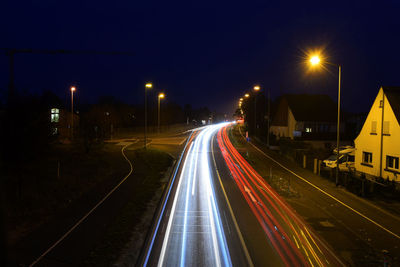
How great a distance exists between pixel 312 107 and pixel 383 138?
32.1m

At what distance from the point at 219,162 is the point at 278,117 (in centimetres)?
3311

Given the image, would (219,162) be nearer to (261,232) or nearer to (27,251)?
(261,232)

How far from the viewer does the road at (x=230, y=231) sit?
9664 millimetres

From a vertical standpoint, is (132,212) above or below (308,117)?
below

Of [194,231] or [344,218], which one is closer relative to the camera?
[194,231]

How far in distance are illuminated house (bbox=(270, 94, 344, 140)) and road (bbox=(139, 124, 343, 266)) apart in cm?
3193

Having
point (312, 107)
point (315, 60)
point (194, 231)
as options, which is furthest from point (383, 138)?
point (312, 107)

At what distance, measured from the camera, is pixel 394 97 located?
23.5m

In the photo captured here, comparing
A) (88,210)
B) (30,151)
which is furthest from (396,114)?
(30,151)

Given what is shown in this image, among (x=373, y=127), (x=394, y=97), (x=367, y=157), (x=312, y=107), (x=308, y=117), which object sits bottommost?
(x=367, y=157)

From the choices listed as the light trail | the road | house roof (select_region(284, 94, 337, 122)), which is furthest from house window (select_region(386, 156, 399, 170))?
house roof (select_region(284, 94, 337, 122))

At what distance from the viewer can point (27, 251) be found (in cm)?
961

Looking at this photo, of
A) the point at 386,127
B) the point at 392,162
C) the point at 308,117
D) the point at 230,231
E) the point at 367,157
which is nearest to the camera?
the point at 230,231

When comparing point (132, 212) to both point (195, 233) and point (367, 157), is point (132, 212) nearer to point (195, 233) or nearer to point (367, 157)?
point (195, 233)
